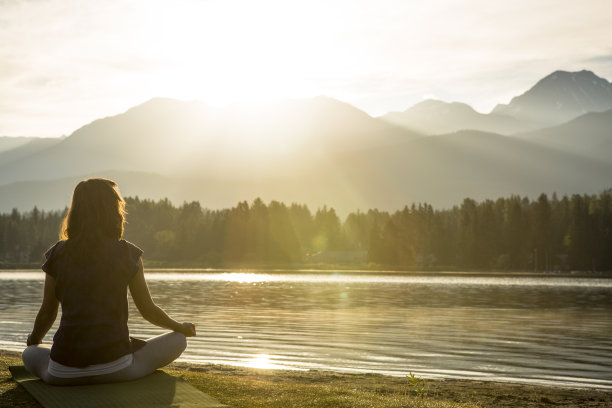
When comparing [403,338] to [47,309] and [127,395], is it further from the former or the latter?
[47,309]

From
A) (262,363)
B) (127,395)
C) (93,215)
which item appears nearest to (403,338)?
(262,363)

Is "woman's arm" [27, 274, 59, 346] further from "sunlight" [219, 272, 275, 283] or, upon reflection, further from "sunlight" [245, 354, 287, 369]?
"sunlight" [219, 272, 275, 283]

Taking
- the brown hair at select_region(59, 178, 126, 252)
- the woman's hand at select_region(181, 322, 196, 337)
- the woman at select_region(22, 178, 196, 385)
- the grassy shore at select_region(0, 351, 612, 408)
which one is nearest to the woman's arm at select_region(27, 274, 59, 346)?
the woman at select_region(22, 178, 196, 385)

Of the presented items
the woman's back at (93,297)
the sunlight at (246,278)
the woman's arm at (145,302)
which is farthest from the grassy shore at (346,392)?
the sunlight at (246,278)

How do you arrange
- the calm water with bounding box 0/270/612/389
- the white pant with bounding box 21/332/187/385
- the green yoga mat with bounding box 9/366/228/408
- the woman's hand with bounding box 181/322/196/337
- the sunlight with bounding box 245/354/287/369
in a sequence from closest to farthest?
the green yoga mat with bounding box 9/366/228/408 < the white pant with bounding box 21/332/187/385 < the woman's hand with bounding box 181/322/196/337 < the sunlight with bounding box 245/354/287/369 < the calm water with bounding box 0/270/612/389

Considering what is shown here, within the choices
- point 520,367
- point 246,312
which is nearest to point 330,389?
point 520,367

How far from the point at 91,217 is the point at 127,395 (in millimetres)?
2604

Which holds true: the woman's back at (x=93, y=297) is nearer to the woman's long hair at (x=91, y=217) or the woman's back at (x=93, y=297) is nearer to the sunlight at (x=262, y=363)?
the woman's long hair at (x=91, y=217)

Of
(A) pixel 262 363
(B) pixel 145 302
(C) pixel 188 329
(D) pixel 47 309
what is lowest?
(A) pixel 262 363

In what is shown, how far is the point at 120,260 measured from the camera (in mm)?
9812

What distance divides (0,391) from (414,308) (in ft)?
147

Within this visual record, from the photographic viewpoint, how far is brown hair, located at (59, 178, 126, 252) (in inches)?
379

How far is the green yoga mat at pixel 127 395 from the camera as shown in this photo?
973 centimetres

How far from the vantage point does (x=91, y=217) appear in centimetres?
964
